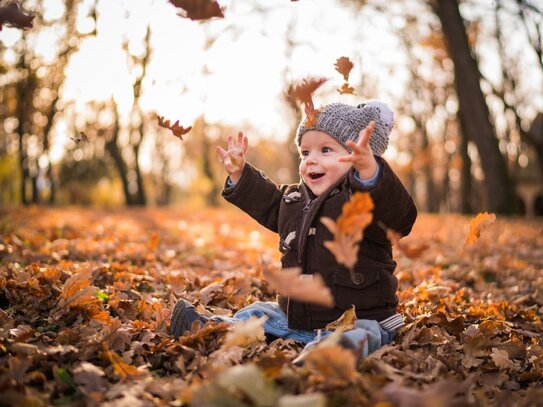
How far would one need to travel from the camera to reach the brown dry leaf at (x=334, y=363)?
1.77m

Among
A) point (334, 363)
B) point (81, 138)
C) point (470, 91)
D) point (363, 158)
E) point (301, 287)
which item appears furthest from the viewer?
point (470, 91)

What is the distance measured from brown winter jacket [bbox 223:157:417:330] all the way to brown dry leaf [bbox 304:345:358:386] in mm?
667

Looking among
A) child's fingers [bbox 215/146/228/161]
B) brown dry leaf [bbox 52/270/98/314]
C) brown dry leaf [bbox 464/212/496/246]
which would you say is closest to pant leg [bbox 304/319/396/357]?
brown dry leaf [bbox 464/212/496/246]

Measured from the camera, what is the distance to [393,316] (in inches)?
103

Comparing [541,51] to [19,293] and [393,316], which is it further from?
[19,293]

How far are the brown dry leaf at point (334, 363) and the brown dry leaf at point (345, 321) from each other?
560 mm

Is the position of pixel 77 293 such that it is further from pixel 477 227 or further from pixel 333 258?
pixel 477 227

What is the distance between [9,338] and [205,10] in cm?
180

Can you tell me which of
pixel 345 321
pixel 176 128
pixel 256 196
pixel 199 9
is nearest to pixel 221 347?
pixel 345 321

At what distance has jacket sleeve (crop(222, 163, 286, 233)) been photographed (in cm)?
288

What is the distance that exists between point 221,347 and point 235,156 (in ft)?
3.47

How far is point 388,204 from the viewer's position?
2.31 meters

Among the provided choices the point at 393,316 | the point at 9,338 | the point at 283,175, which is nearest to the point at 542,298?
the point at 393,316

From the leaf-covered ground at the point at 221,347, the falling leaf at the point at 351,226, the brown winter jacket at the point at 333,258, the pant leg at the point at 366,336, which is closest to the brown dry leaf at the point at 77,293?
the leaf-covered ground at the point at 221,347
